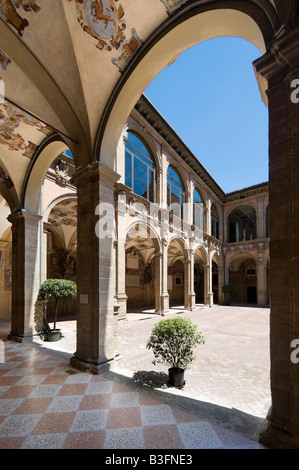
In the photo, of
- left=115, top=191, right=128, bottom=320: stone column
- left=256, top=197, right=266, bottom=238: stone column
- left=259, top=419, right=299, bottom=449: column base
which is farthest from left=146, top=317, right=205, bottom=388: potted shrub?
left=256, top=197, right=266, bottom=238: stone column

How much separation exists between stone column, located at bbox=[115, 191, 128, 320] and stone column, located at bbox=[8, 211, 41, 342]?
325cm

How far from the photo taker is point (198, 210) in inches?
725

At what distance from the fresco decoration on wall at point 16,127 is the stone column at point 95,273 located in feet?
6.78

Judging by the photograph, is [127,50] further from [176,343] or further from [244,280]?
[244,280]

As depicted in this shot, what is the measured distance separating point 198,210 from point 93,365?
15.7 m

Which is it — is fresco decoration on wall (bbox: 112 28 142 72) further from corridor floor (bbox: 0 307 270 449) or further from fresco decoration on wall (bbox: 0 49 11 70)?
corridor floor (bbox: 0 307 270 449)

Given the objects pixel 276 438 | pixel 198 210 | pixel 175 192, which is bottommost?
pixel 276 438

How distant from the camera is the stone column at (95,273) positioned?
4145mm

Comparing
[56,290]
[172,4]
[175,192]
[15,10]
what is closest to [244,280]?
[175,192]

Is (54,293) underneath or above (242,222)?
underneath

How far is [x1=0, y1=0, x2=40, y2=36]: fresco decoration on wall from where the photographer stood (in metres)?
3.30
